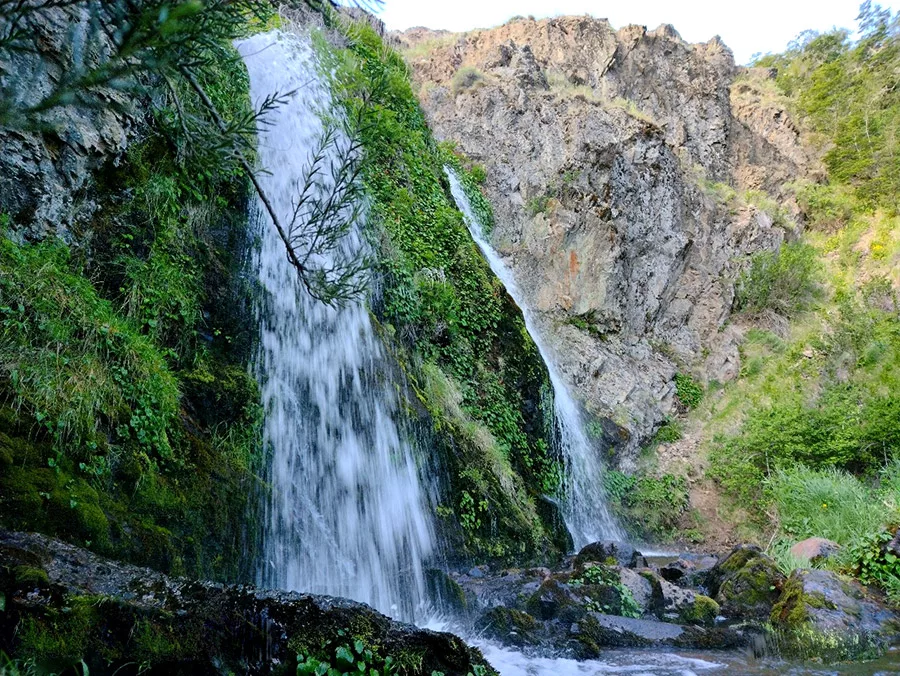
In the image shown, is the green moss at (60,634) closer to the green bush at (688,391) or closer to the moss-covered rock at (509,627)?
the moss-covered rock at (509,627)

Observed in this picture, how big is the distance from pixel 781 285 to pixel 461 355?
12287 mm

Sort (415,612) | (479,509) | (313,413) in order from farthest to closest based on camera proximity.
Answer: (479,509), (313,413), (415,612)

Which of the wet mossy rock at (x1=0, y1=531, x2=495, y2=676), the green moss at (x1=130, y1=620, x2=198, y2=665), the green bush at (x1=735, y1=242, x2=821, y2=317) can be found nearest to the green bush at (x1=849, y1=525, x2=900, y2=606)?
the wet mossy rock at (x1=0, y1=531, x2=495, y2=676)

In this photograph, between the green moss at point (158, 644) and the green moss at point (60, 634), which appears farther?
the green moss at point (158, 644)

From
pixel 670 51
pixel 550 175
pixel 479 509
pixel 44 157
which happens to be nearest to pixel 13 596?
pixel 44 157

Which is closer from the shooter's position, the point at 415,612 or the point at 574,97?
the point at 415,612

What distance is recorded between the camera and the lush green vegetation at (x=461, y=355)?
297 inches

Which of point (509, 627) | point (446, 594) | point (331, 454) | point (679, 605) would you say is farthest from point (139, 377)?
point (679, 605)

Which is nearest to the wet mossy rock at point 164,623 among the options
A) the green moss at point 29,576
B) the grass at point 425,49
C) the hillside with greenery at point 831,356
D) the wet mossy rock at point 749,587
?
the green moss at point 29,576

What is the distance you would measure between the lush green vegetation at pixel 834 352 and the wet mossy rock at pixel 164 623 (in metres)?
5.62

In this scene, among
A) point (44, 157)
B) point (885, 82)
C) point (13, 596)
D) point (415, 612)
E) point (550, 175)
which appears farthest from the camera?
point (885, 82)

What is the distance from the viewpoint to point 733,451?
13.0 metres

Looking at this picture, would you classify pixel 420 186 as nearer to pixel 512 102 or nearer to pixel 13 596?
pixel 512 102

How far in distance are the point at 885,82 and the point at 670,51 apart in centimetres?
771
